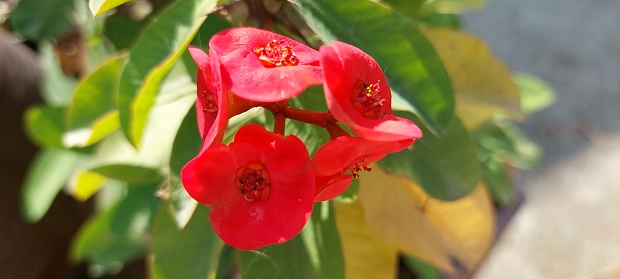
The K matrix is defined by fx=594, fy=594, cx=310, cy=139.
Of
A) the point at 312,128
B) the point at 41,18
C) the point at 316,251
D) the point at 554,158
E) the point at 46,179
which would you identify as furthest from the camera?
the point at 554,158

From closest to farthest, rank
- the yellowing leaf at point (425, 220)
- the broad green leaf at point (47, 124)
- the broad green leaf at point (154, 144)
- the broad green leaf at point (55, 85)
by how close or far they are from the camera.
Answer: the broad green leaf at point (154, 144), the yellowing leaf at point (425, 220), the broad green leaf at point (47, 124), the broad green leaf at point (55, 85)

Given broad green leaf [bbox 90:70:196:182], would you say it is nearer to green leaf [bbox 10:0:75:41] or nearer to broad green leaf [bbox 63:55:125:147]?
broad green leaf [bbox 63:55:125:147]

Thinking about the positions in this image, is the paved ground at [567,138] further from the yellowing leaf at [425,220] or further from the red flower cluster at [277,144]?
the red flower cluster at [277,144]

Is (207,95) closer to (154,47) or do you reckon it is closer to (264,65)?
(264,65)

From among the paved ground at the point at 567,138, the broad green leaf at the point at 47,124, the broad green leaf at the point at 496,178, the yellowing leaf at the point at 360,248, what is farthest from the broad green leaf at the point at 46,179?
the paved ground at the point at 567,138

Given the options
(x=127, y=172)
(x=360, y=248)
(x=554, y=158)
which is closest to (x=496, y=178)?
(x=360, y=248)

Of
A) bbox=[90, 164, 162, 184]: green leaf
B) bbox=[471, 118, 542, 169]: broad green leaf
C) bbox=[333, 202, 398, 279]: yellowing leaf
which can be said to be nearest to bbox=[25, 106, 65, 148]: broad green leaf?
bbox=[90, 164, 162, 184]: green leaf

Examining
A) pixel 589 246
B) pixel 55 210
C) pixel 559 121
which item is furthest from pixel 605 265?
pixel 55 210
